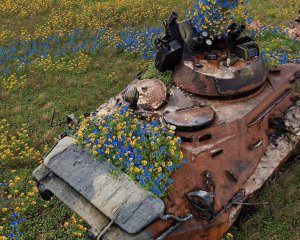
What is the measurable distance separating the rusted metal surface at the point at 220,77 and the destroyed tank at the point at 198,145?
0.02 meters

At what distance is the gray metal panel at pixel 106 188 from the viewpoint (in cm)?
418

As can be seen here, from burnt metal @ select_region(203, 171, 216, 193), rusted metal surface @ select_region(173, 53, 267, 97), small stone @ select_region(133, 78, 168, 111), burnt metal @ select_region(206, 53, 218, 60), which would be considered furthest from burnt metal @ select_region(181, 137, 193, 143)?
burnt metal @ select_region(206, 53, 218, 60)

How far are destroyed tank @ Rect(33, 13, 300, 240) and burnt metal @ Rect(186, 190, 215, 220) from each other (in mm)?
12

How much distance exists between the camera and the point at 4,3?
16094mm

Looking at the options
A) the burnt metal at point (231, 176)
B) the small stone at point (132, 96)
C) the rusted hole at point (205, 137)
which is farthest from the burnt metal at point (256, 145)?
the small stone at point (132, 96)

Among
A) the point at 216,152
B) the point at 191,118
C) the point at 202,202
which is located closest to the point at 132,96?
the point at 191,118

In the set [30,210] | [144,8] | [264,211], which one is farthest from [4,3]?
[264,211]

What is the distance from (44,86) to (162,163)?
727 centimetres

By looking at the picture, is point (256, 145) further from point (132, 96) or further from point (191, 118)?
point (132, 96)

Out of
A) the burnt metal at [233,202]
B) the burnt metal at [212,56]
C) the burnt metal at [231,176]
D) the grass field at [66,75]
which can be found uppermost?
the burnt metal at [212,56]

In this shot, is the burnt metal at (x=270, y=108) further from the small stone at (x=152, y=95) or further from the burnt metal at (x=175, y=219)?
the burnt metal at (x=175, y=219)

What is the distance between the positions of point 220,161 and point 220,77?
1304mm

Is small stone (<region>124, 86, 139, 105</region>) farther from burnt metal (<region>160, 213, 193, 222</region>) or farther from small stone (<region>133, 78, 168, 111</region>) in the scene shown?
burnt metal (<region>160, 213, 193, 222</region>)

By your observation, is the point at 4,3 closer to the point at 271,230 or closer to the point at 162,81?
the point at 162,81
